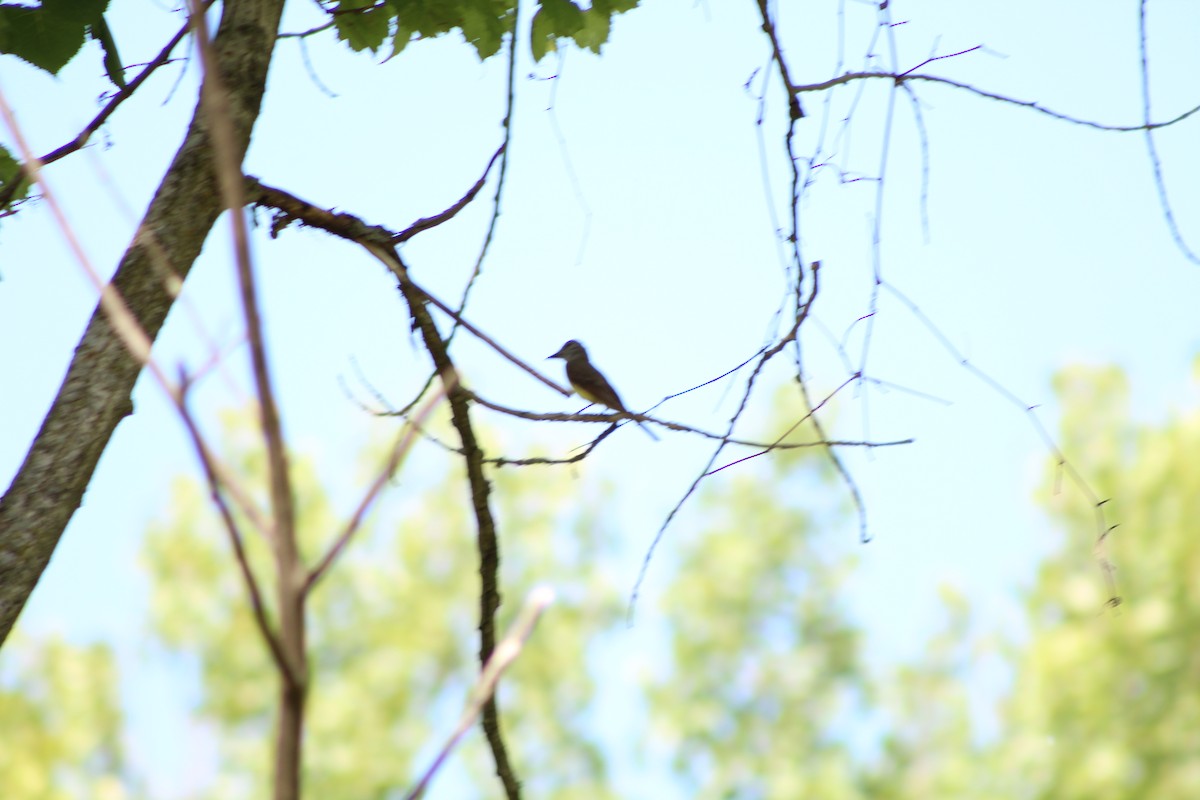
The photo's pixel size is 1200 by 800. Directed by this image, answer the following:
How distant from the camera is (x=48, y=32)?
250 cm

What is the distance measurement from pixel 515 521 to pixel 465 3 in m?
13.7

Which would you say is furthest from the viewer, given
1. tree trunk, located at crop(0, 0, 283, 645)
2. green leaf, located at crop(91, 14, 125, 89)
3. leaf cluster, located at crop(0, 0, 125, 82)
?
green leaf, located at crop(91, 14, 125, 89)

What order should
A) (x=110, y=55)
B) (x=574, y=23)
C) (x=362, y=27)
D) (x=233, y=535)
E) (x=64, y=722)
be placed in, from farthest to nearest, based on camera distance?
(x=64, y=722), (x=362, y=27), (x=574, y=23), (x=110, y=55), (x=233, y=535)

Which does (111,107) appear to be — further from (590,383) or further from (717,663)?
(717,663)

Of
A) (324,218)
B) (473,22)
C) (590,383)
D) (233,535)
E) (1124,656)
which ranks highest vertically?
(1124,656)

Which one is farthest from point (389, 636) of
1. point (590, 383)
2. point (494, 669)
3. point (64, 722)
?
point (494, 669)

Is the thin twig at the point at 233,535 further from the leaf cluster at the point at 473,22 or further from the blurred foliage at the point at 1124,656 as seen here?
the blurred foliage at the point at 1124,656

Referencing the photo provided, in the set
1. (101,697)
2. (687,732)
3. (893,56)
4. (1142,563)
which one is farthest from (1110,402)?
(893,56)

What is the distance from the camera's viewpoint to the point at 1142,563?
44.7 ft

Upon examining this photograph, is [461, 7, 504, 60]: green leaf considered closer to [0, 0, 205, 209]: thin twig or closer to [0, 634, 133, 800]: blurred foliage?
[0, 0, 205, 209]: thin twig

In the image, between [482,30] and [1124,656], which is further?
[1124,656]

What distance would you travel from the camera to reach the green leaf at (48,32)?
8.14ft

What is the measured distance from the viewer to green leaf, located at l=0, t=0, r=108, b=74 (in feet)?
8.14

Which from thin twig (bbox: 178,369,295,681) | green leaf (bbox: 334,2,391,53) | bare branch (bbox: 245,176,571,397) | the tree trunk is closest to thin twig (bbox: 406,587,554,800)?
thin twig (bbox: 178,369,295,681)
